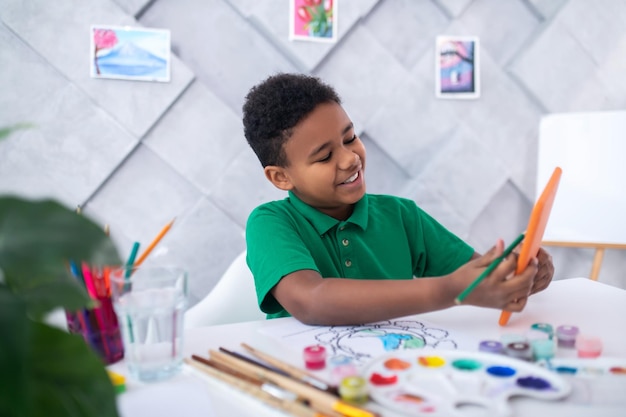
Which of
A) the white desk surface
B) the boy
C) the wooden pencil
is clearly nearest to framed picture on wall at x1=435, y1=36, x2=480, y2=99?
the boy

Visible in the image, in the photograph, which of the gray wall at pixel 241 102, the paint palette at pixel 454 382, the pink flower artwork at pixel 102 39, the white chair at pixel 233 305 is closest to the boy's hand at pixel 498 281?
the paint palette at pixel 454 382

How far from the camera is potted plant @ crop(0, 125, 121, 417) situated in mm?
182

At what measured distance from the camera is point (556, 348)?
1.89 feet

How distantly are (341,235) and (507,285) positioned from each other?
399 mm

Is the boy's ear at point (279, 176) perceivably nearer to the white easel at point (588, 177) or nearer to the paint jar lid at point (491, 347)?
the paint jar lid at point (491, 347)

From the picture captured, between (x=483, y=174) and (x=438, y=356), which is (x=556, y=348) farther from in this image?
(x=483, y=174)

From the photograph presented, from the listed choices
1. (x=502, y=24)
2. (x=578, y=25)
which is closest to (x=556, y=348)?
(x=502, y=24)

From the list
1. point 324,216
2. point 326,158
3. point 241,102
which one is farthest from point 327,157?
point 241,102

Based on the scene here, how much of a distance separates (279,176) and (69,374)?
0.86m

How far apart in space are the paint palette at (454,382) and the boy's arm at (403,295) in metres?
0.12

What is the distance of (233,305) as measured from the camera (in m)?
1.15

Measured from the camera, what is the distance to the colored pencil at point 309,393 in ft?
1.34

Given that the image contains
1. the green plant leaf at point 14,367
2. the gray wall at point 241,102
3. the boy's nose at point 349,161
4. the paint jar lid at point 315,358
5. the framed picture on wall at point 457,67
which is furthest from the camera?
the framed picture on wall at point 457,67

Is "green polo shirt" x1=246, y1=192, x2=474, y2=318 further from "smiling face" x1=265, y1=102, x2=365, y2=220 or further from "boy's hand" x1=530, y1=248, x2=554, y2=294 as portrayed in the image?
"boy's hand" x1=530, y1=248, x2=554, y2=294
